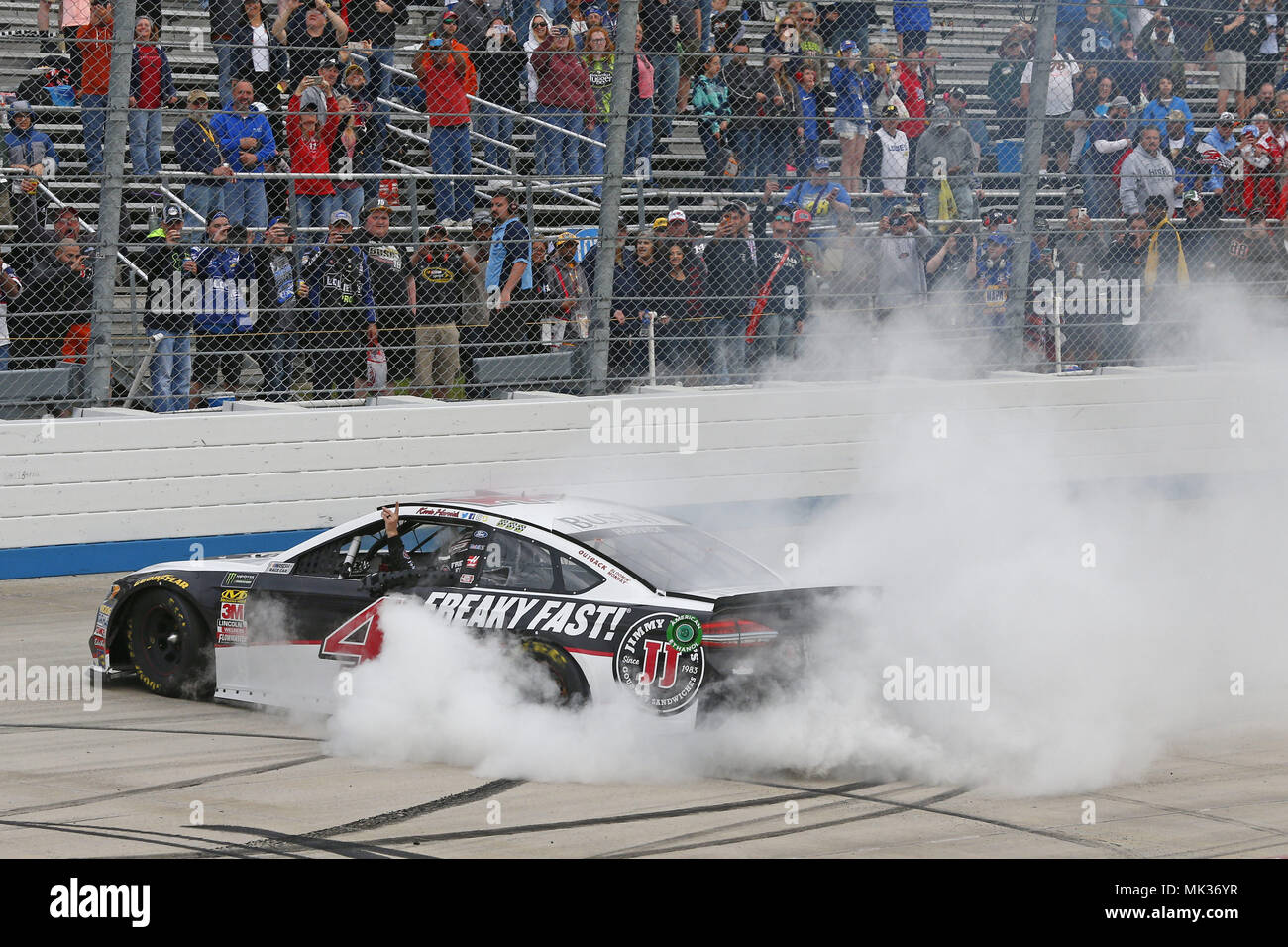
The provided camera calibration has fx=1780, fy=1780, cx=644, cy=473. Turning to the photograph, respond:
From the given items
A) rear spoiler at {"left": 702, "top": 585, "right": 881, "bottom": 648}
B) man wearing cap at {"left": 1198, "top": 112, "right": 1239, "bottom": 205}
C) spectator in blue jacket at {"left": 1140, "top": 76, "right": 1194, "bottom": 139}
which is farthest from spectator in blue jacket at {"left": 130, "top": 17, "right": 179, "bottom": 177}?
man wearing cap at {"left": 1198, "top": 112, "right": 1239, "bottom": 205}

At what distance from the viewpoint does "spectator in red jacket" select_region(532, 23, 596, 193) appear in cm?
1395

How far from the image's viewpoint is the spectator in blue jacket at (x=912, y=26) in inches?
648

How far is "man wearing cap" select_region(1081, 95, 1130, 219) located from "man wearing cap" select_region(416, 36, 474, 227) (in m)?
5.38

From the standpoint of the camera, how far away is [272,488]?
1267 centimetres

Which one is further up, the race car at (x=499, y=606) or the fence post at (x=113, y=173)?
the fence post at (x=113, y=173)

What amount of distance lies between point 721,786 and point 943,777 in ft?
2.87

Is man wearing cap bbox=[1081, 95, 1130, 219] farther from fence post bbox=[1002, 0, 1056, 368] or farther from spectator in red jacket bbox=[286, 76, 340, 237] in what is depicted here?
spectator in red jacket bbox=[286, 76, 340, 237]

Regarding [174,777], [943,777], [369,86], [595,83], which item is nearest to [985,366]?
[595,83]

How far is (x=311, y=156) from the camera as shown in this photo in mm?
13000

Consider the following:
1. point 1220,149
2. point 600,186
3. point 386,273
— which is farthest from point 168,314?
point 1220,149

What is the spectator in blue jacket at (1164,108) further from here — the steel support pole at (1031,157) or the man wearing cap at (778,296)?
the man wearing cap at (778,296)

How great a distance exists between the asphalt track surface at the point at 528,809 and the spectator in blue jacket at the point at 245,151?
17.8ft

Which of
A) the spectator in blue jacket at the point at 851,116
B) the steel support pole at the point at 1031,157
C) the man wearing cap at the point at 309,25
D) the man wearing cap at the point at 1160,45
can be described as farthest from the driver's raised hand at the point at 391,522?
the man wearing cap at the point at 1160,45
